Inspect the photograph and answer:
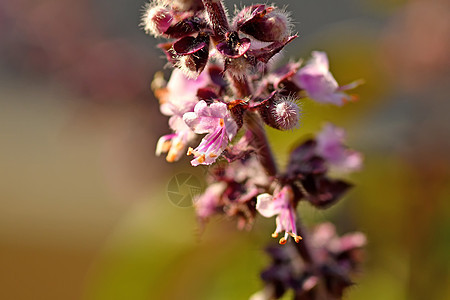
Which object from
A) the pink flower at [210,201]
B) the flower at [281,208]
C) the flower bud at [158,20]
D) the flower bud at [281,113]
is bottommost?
the flower at [281,208]

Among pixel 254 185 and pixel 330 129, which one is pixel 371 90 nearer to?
pixel 330 129

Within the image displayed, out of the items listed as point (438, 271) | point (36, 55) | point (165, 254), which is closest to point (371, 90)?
point (438, 271)

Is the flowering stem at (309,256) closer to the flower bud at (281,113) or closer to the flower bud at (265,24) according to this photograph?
the flower bud at (281,113)

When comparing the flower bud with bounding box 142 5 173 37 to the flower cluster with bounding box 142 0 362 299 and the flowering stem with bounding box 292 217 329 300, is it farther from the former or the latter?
the flowering stem with bounding box 292 217 329 300

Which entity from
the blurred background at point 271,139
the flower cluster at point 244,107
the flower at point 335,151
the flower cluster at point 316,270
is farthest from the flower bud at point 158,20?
the flower cluster at point 316,270

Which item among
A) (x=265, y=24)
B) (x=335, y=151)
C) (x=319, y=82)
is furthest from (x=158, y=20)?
(x=335, y=151)

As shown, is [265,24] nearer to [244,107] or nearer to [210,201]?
[244,107]

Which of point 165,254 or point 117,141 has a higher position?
point 117,141

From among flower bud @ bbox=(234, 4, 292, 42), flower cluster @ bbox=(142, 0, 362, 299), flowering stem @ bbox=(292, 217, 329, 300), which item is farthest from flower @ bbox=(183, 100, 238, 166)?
flowering stem @ bbox=(292, 217, 329, 300)
